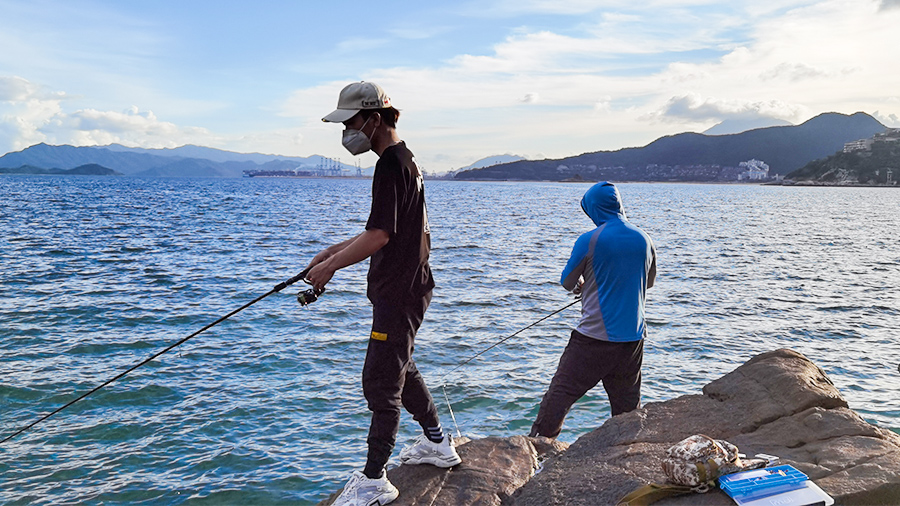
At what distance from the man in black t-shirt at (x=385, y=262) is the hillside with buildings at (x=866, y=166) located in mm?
197363

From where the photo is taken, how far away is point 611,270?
572cm

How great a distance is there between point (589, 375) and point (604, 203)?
4.72 feet

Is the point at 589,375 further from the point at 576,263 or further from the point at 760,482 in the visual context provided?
the point at 760,482

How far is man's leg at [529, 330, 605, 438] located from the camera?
19.0 feet

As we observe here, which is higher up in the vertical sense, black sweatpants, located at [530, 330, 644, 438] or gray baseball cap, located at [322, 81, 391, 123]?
gray baseball cap, located at [322, 81, 391, 123]

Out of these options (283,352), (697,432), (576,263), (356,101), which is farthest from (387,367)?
(283,352)

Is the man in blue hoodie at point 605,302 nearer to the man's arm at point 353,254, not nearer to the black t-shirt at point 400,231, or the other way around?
the black t-shirt at point 400,231

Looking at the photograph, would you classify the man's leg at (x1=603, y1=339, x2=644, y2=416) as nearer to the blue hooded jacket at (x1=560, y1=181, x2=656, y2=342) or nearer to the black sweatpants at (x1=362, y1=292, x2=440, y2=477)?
the blue hooded jacket at (x1=560, y1=181, x2=656, y2=342)

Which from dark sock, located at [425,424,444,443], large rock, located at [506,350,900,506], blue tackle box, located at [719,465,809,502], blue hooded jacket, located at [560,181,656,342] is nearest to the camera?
blue tackle box, located at [719,465,809,502]

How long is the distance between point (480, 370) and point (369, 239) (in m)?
6.67

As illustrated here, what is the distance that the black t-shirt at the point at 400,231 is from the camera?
418cm

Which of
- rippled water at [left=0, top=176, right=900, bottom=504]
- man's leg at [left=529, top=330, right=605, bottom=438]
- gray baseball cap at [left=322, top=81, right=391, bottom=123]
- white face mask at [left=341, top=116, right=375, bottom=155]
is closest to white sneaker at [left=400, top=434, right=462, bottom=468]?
man's leg at [left=529, top=330, right=605, bottom=438]

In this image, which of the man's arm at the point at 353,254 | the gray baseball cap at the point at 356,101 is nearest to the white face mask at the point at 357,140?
the gray baseball cap at the point at 356,101

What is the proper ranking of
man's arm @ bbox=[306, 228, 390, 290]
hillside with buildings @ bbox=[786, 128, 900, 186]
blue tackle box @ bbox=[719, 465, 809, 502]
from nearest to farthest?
blue tackle box @ bbox=[719, 465, 809, 502], man's arm @ bbox=[306, 228, 390, 290], hillside with buildings @ bbox=[786, 128, 900, 186]
